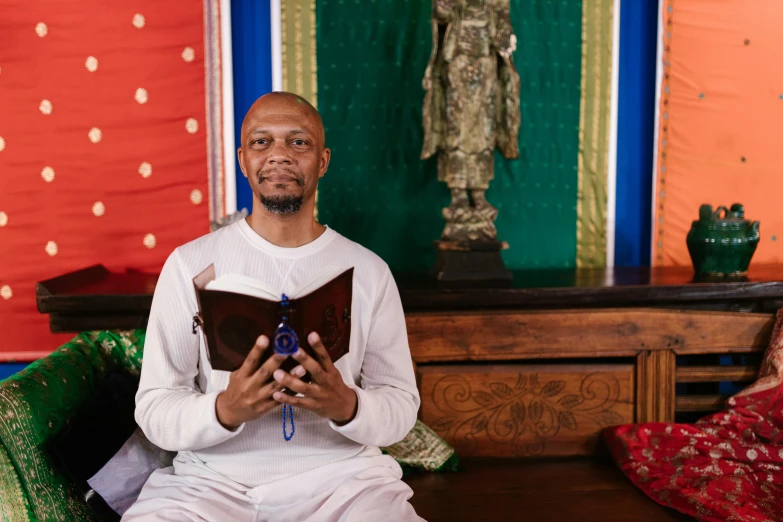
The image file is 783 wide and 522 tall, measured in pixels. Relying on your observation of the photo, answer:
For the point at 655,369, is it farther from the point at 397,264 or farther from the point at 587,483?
the point at 397,264

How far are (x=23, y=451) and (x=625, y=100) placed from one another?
2.93 meters

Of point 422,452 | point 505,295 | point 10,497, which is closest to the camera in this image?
point 10,497

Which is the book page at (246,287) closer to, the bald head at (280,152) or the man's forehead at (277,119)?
the bald head at (280,152)

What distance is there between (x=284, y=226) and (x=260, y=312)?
46 centimetres

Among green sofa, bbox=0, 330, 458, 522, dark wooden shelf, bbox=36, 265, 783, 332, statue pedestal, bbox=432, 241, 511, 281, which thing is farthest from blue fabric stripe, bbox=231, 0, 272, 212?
green sofa, bbox=0, 330, 458, 522

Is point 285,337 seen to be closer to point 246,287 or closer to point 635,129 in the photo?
point 246,287

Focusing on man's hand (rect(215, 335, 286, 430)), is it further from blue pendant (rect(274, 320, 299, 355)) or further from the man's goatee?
the man's goatee

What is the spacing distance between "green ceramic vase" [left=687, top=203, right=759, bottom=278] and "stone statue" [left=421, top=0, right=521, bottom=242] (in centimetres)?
84

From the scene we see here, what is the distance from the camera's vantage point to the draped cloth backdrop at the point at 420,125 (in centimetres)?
319

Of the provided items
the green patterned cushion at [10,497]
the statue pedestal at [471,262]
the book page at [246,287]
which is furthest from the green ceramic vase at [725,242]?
the green patterned cushion at [10,497]

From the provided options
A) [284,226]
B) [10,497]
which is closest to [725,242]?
[284,226]

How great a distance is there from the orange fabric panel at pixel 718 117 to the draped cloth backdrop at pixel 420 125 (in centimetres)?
31

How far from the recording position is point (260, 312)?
4.40 feet

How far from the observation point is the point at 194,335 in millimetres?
1688
